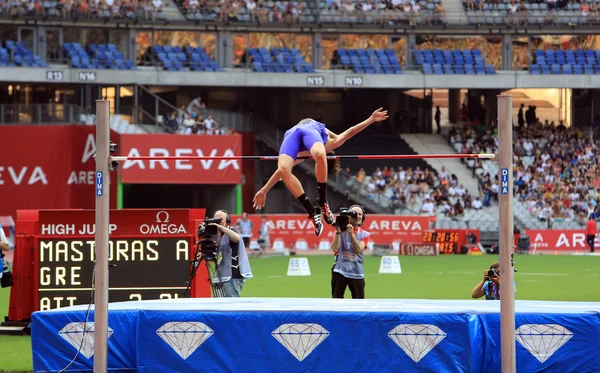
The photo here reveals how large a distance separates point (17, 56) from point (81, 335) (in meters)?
32.5

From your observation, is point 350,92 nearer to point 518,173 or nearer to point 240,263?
point 518,173

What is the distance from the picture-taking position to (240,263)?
13.7 m

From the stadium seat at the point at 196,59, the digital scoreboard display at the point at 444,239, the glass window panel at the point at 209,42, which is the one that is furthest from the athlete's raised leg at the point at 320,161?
the glass window panel at the point at 209,42

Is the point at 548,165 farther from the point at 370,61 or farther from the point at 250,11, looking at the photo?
the point at 250,11

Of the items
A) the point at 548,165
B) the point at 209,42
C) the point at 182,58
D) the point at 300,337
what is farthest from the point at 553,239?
the point at 300,337

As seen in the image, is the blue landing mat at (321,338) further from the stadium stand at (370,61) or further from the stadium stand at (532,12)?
the stadium stand at (532,12)

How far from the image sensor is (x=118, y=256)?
1386 cm

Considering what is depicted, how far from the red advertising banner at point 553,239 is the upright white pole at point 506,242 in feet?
98.1

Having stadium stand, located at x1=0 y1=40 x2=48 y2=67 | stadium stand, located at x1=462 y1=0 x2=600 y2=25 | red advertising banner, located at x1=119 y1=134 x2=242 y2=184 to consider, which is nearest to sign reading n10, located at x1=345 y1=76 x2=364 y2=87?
stadium stand, located at x1=462 y1=0 x2=600 y2=25

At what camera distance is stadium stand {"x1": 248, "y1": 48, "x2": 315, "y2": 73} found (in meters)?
45.0

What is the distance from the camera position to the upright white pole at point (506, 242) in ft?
30.9

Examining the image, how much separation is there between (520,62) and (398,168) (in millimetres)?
7972

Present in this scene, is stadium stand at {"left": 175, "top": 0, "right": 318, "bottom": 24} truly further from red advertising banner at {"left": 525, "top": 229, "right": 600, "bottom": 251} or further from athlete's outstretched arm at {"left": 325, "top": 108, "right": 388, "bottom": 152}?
athlete's outstretched arm at {"left": 325, "top": 108, "right": 388, "bottom": 152}

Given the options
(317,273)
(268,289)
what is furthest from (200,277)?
(317,273)
